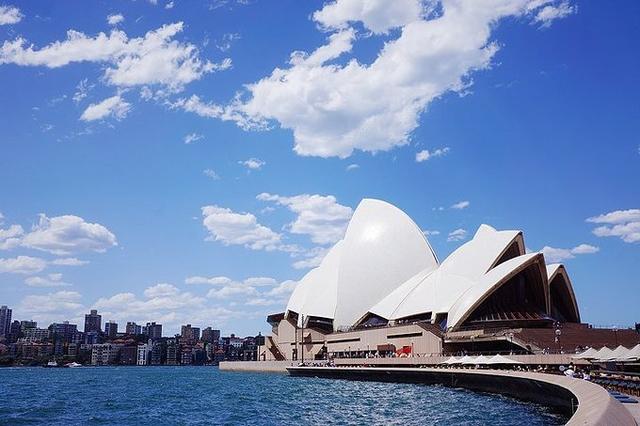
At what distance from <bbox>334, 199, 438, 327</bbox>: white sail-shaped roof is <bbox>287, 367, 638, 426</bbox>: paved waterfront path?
11342mm

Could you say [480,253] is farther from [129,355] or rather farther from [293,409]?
[129,355]

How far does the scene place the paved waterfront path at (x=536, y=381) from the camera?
1105cm

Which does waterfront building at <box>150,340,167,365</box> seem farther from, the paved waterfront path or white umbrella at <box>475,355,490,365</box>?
white umbrella at <box>475,355,490,365</box>

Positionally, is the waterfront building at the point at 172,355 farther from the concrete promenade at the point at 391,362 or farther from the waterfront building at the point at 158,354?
the concrete promenade at the point at 391,362

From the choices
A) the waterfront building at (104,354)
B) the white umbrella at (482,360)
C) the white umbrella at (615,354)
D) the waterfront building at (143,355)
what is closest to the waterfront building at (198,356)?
the waterfront building at (143,355)

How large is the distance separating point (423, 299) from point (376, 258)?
38.0ft

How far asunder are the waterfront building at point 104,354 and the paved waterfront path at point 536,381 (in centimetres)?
11754

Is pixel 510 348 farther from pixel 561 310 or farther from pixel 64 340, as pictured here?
pixel 64 340

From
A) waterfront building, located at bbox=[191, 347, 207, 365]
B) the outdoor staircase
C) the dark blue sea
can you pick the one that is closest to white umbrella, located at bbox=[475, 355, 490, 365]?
the dark blue sea

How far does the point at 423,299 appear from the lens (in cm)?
6475

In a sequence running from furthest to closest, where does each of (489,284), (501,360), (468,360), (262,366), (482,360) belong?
(262,366), (489,284), (468,360), (482,360), (501,360)

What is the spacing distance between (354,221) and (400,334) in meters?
19.3

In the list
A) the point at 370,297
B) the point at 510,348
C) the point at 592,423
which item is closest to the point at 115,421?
the point at 592,423

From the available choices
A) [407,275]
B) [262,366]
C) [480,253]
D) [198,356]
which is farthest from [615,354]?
[198,356]
